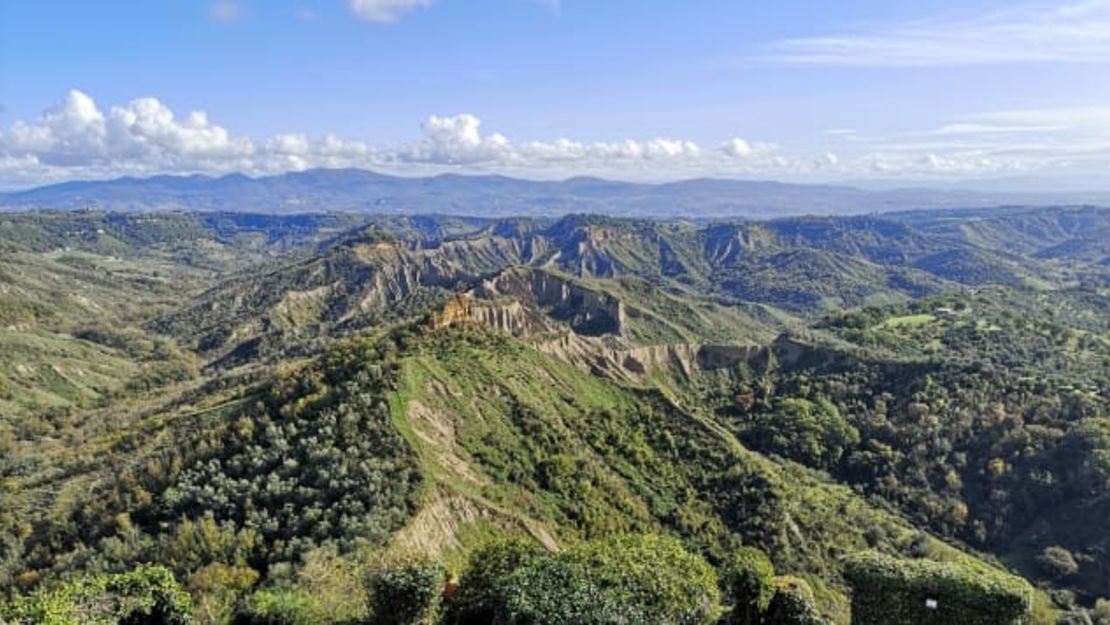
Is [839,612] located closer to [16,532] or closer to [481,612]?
[481,612]

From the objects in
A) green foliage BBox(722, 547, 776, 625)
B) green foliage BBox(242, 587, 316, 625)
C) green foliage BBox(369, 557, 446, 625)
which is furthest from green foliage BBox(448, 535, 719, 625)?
green foliage BBox(242, 587, 316, 625)

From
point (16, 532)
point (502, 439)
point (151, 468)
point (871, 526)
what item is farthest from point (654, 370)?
point (16, 532)

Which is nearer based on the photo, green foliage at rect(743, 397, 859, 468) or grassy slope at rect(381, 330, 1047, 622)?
grassy slope at rect(381, 330, 1047, 622)

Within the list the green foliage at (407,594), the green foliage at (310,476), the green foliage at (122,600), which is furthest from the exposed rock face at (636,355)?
the green foliage at (122,600)

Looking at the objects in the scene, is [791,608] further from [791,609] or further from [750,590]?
[750,590]

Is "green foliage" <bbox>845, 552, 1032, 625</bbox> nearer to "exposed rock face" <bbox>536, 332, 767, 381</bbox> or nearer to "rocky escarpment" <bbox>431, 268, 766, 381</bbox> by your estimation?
"rocky escarpment" <bbox>431, 268, 766, 381</bbox>

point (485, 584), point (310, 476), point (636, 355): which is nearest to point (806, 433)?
point (636, 355)
